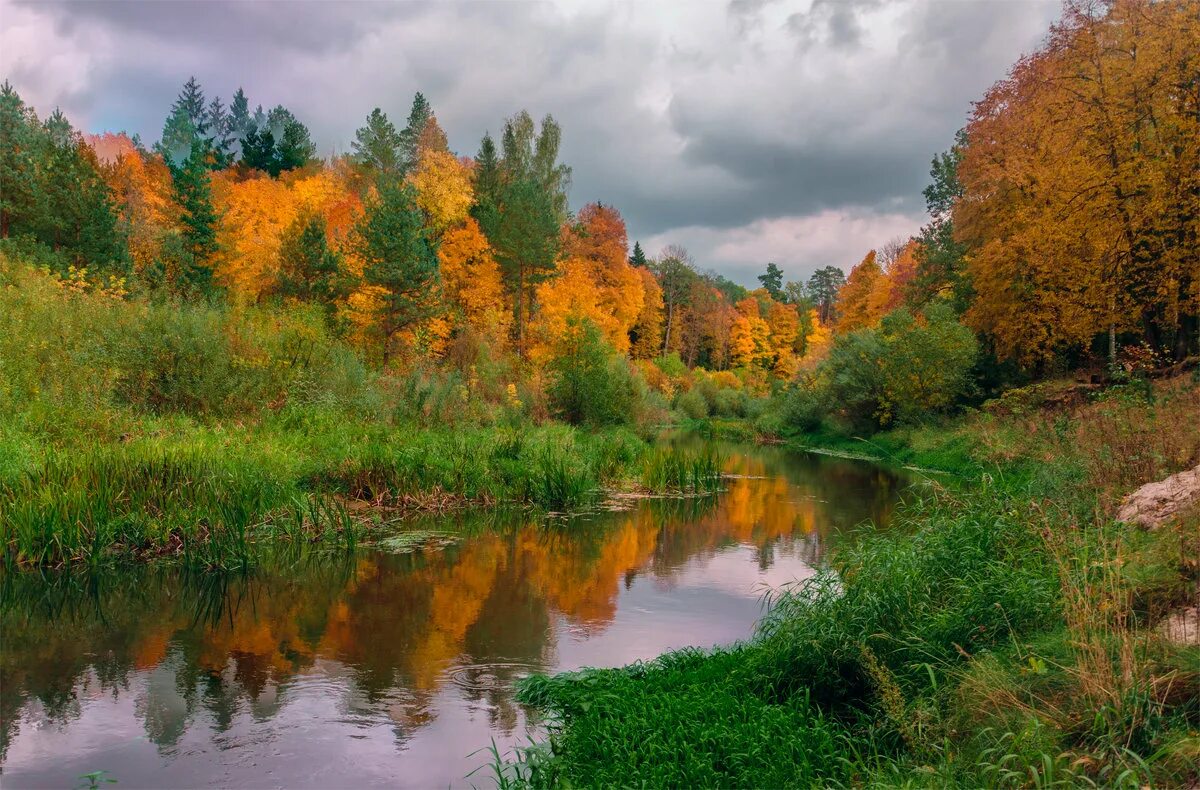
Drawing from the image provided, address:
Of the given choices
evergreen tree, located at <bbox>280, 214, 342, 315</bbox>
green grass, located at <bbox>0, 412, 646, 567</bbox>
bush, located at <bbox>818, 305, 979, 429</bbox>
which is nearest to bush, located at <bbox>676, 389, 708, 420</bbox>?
bush, located at <bbox>818, 305, 979, 429</bbox>

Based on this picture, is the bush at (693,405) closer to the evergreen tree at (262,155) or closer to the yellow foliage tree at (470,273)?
the yellow foliage tree at (470,273)

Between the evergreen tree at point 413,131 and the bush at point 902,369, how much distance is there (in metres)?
29.3

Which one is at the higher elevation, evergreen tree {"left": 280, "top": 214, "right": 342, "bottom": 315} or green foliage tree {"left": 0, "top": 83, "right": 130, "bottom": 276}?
green foliage tree {"left": 0, "top": 83, "right": 130, "bottom": 276}

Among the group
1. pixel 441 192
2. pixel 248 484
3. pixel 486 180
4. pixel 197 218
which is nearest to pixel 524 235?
pixel 441 192

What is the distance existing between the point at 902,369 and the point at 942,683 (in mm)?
24162

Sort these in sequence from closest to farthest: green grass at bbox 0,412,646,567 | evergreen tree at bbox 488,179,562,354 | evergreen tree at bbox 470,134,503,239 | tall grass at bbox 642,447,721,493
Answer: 1. green grass at bbox 0,412,646,567
2. tall grass at bbox 642,447,721,493
3. evergreen tree at bbox 488,179,562,354
4. evergreen tree at bbox 470,134,503,239

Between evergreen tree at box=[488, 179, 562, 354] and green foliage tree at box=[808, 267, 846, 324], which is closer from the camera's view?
evergreen tree at box=[488, 179, 562, 354]

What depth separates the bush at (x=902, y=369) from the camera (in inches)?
1025

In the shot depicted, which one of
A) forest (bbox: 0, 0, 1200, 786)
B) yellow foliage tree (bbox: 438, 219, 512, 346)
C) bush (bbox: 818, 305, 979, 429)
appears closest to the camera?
forest (bbox: 0, 0, 1200, 786)

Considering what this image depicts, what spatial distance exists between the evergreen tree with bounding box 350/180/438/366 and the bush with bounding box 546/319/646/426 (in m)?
6.73

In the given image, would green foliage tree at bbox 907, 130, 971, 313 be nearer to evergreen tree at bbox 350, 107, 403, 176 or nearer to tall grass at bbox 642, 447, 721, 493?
tall grass at bbox 642, 447, 721, 493

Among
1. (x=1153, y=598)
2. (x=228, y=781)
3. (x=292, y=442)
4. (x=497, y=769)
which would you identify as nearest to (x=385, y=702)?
(x=228, y=781)

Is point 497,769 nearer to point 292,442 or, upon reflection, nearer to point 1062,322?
point 292,442

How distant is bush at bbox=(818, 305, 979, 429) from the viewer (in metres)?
26.0
